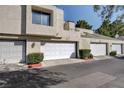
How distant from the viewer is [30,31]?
15.7 metres

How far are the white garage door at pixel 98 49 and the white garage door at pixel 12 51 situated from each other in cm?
1219

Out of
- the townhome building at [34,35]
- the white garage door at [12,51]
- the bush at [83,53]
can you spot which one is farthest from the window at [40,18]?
the bush at [83,53]

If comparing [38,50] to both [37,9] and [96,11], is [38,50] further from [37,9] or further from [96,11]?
[96,11]

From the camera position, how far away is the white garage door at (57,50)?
18.8 metres

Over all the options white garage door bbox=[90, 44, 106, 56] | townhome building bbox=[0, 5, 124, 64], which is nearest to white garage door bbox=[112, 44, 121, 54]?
white garage door bbox=[90, 44, 106, 56]

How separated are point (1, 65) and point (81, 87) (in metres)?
8.55

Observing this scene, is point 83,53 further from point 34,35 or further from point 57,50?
point 34,35

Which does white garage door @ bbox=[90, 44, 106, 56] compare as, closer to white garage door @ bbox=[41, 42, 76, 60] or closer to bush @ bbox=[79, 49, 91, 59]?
bush @ bbox=[79, 49, 91, 59]

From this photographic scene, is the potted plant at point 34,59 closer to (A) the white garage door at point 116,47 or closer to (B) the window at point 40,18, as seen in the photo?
(B) the window at point 40,18

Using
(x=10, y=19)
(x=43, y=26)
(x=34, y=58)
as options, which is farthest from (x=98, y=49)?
(x=10, y=19)

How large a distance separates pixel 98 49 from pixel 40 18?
12.7 meters

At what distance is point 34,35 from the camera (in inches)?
656

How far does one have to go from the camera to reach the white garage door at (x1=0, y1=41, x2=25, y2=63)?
49.1 ft

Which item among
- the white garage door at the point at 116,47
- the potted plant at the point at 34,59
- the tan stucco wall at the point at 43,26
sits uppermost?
the tan stucco wall at the point at 43,26
